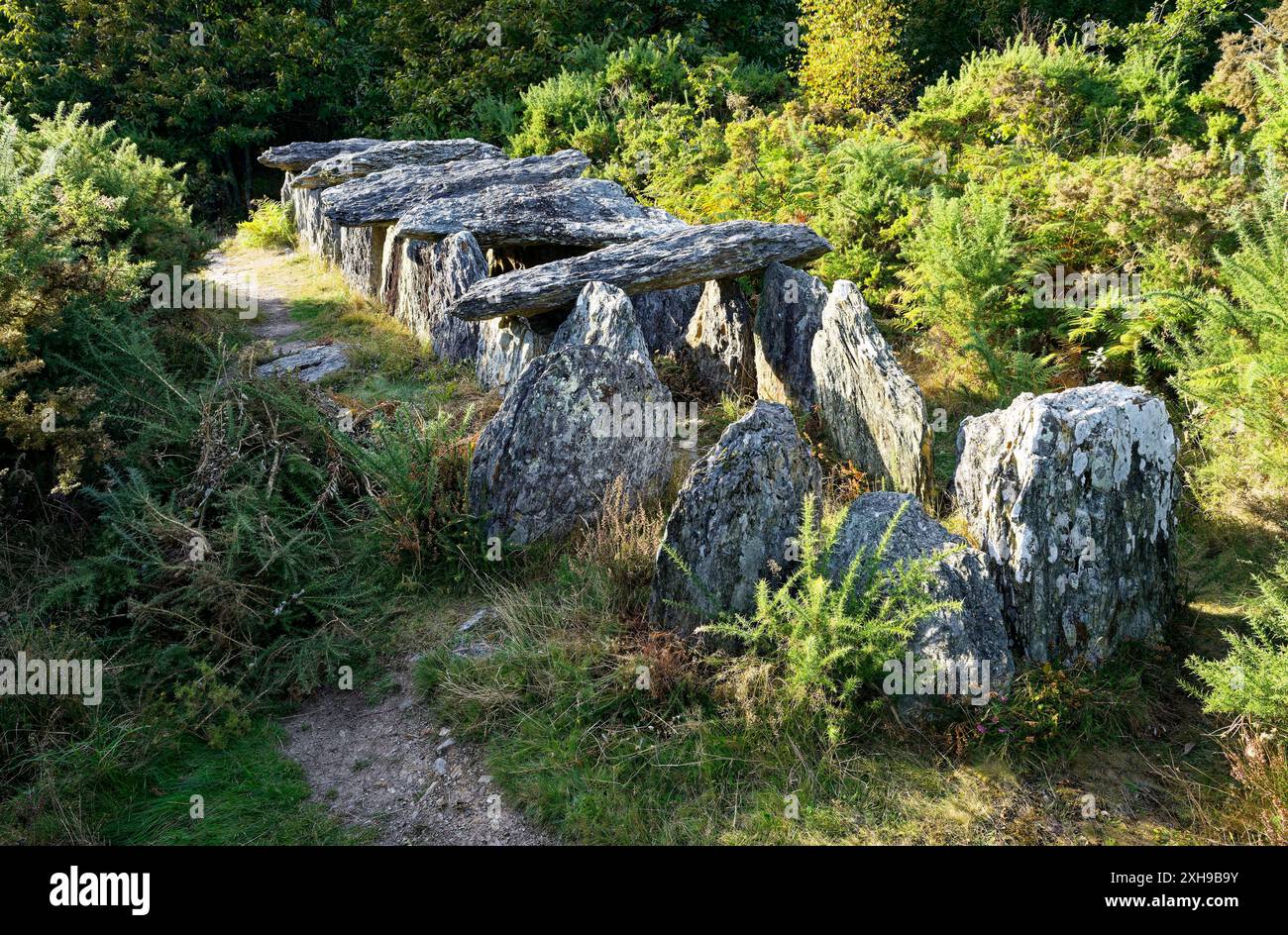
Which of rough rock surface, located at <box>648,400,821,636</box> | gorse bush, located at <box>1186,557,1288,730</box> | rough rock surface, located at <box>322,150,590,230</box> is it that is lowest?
gorse bush, located at <box>1186,557,1288,730</box>

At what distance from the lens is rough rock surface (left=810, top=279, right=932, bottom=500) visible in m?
6.14

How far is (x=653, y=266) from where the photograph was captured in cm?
791

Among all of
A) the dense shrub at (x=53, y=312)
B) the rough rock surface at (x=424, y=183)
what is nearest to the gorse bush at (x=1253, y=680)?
the dense shrub at (x=53, y=312)

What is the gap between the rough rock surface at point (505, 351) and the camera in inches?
320

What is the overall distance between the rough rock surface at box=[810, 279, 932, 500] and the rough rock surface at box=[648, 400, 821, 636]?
1.35 meters

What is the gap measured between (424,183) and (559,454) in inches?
258

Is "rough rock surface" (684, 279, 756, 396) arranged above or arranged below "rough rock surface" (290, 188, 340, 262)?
below

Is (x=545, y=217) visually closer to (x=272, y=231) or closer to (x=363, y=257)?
(x=363, y=257)

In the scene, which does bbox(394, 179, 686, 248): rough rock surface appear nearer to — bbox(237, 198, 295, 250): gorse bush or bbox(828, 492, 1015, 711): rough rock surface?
bbox(828, 492, 1015, 711): rough rock surface

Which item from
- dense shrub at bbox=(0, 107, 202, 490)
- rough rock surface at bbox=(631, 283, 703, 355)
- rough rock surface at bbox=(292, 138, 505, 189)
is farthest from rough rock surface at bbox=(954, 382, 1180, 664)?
rough rock surface at bbox=(292, 138, 505, 189)

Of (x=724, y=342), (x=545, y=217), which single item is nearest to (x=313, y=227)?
(x=545, y=217)

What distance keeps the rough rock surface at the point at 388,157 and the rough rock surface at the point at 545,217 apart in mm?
3309

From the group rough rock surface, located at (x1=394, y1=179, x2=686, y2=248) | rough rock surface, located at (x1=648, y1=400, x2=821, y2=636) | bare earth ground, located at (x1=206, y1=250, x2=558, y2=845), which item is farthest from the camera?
rough rock surface, located at (x1=394, y1=179, x2=686, y2=248)

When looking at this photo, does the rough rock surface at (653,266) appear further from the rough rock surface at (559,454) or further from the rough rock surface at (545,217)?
the rough rock surface at (559,454)
